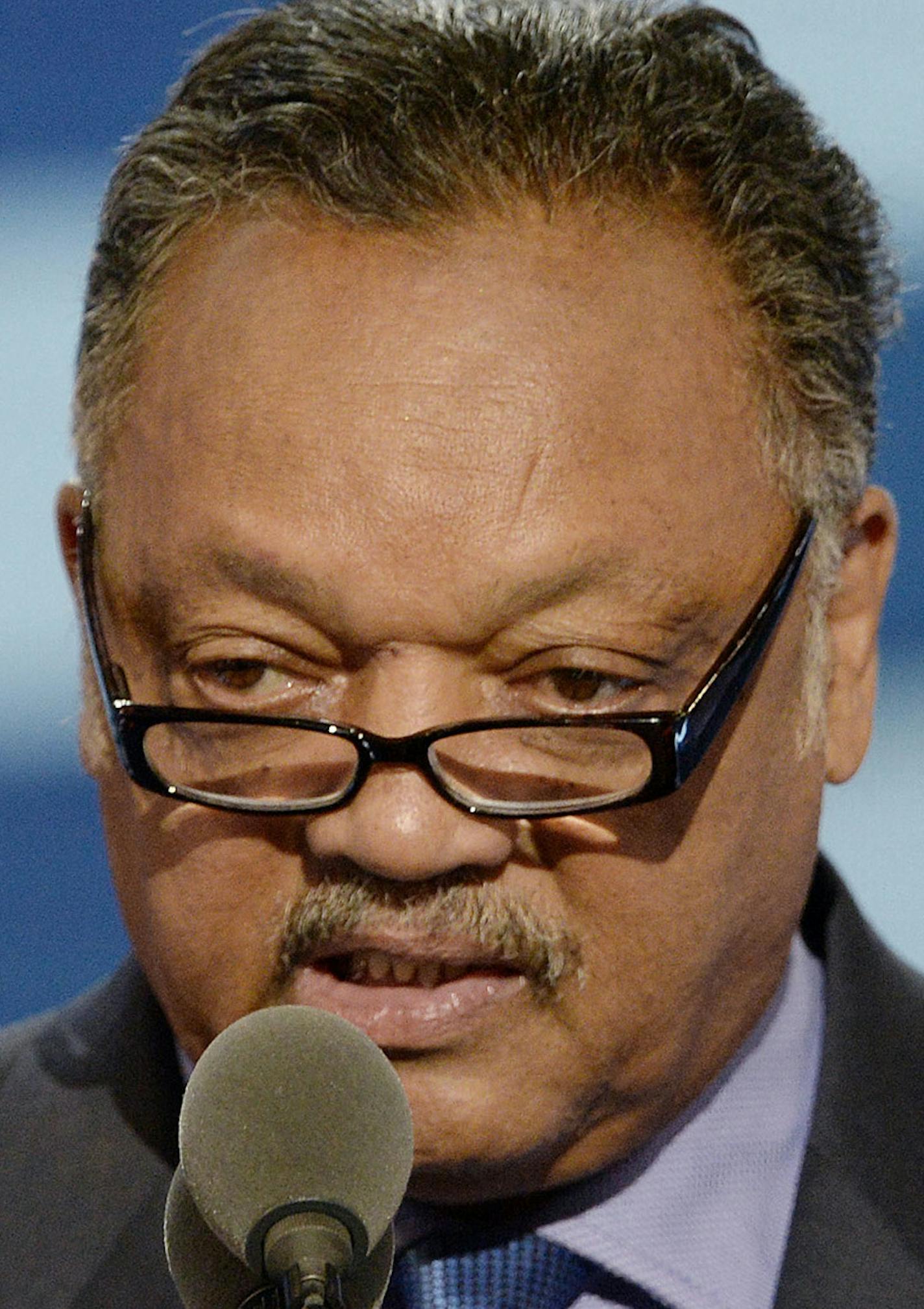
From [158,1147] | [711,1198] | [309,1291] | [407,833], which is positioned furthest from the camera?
[158,1147]

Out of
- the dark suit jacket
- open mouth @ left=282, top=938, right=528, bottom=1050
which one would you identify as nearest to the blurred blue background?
the dark suit jacket

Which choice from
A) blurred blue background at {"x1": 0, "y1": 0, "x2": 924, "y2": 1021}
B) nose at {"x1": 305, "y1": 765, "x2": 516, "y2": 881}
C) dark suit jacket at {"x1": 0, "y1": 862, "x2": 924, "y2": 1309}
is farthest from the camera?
blurred blue background at {"x1": 0, "y1": 0, "x2": 924, "y2": 1021}

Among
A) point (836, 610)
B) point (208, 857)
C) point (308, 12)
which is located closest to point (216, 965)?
point (208, 857)

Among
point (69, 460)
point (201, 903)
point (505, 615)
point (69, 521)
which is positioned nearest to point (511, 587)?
point (505, 615)

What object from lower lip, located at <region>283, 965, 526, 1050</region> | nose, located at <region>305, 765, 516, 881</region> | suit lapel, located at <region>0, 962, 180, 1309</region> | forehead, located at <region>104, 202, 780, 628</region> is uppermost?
forehead, located at <region>104, 202, 780, 628</region>

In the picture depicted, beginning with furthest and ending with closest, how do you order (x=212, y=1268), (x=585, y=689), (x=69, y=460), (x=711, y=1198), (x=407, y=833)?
(x=69, y=460) → (x=711, y=1198) → (x=585, y=689) → (x=407, y=833) → (x=212, y=1268)

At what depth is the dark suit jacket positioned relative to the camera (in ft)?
5.20

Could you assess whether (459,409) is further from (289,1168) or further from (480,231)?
(289,1168)

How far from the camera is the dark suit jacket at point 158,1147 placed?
158 cm

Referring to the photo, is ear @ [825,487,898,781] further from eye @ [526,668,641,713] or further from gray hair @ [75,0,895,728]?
eye @ [526,668,641,713]

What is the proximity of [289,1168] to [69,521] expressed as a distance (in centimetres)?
90

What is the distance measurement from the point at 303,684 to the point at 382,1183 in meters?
0.61

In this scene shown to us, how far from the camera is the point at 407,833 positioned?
136cm

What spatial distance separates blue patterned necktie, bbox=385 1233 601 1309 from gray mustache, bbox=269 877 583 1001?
0.24 meters
